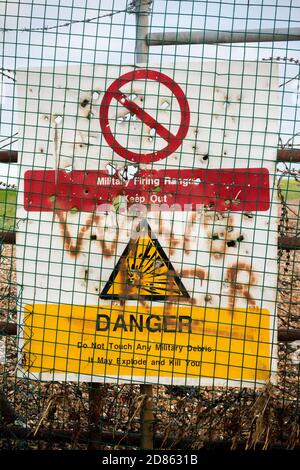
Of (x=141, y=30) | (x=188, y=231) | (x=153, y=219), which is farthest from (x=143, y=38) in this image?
(x=188, y=231)

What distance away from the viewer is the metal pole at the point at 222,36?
12.9 ft

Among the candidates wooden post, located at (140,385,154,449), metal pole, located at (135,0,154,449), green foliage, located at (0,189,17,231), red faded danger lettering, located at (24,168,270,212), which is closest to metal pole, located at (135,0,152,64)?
metal pole, located at (135,0,154,449)

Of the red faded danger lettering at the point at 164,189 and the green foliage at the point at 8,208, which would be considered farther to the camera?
the green foliage at the point at 8,208

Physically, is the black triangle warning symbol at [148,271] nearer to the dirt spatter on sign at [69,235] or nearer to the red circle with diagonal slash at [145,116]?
the dirt spatter on sign at [69,235]

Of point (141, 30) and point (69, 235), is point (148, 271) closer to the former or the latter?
point (69, 235)

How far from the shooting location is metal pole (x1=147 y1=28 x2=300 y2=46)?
3.92m

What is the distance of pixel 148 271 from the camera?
4.09 m

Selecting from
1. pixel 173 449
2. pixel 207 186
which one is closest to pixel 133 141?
pixel 207 186

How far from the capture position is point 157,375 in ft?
13.5

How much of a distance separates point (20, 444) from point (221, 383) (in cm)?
139

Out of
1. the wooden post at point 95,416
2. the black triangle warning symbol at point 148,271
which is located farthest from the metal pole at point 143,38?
the black triangle warning symbol at point 148,271

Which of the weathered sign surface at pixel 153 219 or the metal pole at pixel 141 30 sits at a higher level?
the metal pole at pixel 141 30

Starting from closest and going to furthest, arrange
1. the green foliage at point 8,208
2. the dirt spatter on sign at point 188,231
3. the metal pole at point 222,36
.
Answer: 1. the metal pole at point 222,36
2. the dirt spatter on sign at point 188,231
3. the green foliage at point 8,208
